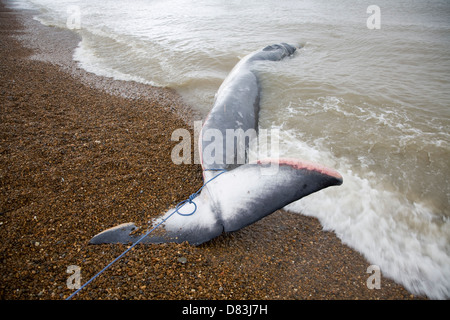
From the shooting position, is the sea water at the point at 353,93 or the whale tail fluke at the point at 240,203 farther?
the sea water at the point at 353,93

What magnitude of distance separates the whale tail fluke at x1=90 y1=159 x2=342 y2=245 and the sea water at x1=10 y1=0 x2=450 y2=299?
107cm

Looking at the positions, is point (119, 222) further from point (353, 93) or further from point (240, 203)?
point (353, 93)

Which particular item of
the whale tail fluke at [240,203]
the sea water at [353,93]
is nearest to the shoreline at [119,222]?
the whale tail fluke at [240,203]

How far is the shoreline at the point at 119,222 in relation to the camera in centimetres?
218

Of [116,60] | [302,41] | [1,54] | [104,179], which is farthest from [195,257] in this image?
[302,41]

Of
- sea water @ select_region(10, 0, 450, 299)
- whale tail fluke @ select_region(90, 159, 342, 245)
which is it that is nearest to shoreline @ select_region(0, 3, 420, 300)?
whale tail fluke @ select_region(90, 159, 342, 245)

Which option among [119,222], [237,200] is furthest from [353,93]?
[119,222]

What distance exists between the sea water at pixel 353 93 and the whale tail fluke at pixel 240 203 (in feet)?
3.51

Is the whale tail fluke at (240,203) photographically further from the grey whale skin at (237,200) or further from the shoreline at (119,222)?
the shoreline at (119,222)

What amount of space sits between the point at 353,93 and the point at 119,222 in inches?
239

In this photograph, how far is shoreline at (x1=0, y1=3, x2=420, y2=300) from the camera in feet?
7.14

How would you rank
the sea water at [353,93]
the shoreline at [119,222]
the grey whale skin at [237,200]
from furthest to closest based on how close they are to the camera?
1. the sea water at [353,93]
2. the grey whale skin at [237,200]
3. the shoreline at [119,222]
